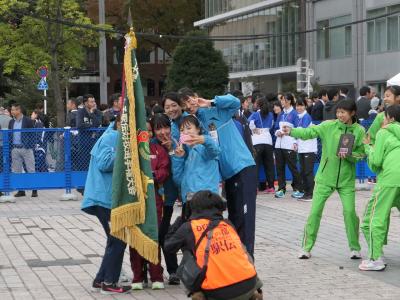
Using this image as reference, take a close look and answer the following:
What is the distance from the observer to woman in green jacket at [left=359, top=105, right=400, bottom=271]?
916 centimetres

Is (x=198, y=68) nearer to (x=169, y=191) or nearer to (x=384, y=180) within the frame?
(x=384, y=180)

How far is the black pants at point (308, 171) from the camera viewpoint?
53.5ft

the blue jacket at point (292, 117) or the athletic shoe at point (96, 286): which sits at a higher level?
the blue jacket at point (292, 117)

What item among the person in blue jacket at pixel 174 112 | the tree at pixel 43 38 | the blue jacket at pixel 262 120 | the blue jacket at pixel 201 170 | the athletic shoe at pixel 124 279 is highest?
the tree at pixel 43 38

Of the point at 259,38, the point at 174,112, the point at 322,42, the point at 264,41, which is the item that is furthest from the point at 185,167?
the point at 264,41

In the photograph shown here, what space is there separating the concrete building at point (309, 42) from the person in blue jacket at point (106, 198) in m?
27.7

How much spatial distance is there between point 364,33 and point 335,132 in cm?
3331

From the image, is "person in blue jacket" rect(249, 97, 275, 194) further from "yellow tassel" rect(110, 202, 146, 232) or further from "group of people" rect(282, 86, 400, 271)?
"yellow tassel" rect(110, 202, 146, 232)

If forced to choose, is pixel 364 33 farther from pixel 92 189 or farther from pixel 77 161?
pixel 92 189

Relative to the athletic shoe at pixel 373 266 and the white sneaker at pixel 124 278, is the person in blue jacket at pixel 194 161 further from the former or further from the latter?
the athletic shoe at pixel 373 266

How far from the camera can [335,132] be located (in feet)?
32.7

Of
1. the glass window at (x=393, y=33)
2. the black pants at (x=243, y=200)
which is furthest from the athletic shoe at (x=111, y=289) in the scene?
the glass window at (x=393, y=33)

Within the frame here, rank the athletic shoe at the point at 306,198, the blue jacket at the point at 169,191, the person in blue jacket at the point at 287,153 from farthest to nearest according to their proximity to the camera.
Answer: the person in blue jacket at the point at 287,153, the athletic shoe at the point at 306,198, the blue jacket at the point at 169,191

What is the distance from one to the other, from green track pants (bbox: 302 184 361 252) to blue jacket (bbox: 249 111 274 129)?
7453 millimetres
